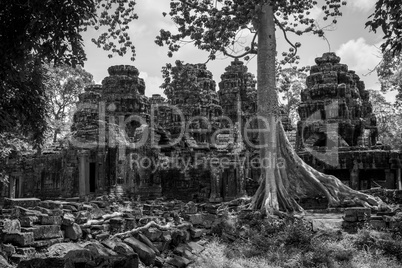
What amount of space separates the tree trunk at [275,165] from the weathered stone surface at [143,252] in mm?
5086

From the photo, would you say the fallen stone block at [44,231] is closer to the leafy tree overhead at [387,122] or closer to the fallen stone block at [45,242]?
the fallen stone block at [45,242]

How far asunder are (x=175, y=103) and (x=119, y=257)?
27.4 meters

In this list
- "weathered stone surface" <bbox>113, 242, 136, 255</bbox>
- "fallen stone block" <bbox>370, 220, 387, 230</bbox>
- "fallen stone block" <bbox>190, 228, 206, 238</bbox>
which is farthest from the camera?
"fallen stone block" <bbox>370, 220, 387, 230</bbox>

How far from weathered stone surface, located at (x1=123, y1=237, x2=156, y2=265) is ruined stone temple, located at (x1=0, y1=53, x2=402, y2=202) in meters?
11.2

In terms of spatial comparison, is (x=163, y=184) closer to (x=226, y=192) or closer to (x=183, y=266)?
(x=226, y=192)

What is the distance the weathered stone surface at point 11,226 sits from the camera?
7309 mm

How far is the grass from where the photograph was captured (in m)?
8.43

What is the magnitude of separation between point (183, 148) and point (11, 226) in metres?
17.7

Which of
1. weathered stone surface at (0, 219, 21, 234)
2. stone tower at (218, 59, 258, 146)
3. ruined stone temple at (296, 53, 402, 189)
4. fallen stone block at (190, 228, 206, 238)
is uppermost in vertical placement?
stone tower at (218, 59, 258, 146)

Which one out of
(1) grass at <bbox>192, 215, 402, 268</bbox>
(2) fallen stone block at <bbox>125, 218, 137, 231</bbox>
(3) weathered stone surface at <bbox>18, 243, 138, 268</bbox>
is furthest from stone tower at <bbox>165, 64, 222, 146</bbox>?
(3) weathered stone surface at <bbox>18, 243, 138, 268</bbox>

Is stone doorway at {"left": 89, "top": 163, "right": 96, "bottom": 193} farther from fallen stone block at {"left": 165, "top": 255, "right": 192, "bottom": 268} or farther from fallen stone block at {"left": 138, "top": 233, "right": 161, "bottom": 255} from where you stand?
fallen stone block at {"left": 165, "top": 255, "right": 192, "bottom": 268}

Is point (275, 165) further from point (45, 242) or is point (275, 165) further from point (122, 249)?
point (122, 249)

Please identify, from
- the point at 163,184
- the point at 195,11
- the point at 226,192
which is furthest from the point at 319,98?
the point at 195,11

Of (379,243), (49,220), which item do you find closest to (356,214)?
(379,243)
